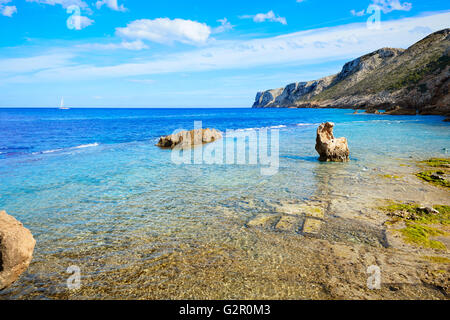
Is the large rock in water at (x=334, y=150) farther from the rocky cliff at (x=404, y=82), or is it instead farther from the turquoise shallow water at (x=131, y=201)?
the rocky cliff at (x=404, y=82)

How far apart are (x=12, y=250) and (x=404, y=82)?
327 feet

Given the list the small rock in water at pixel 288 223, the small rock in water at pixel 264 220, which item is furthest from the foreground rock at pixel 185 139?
the small rock in water at pixel 288 223

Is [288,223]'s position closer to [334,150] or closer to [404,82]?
[334,150]

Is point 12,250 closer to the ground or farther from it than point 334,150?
closer to the ground

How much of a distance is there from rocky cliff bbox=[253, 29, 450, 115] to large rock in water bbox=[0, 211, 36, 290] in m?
68.4

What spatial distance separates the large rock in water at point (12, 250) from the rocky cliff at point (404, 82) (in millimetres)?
68351

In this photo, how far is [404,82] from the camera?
8038 centimetres

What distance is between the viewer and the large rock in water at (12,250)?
14.5ft

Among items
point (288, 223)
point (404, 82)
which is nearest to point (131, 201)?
point (288, 223)

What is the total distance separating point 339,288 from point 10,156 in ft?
82.0

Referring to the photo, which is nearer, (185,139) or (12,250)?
(12,250)

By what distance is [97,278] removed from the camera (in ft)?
15.8
